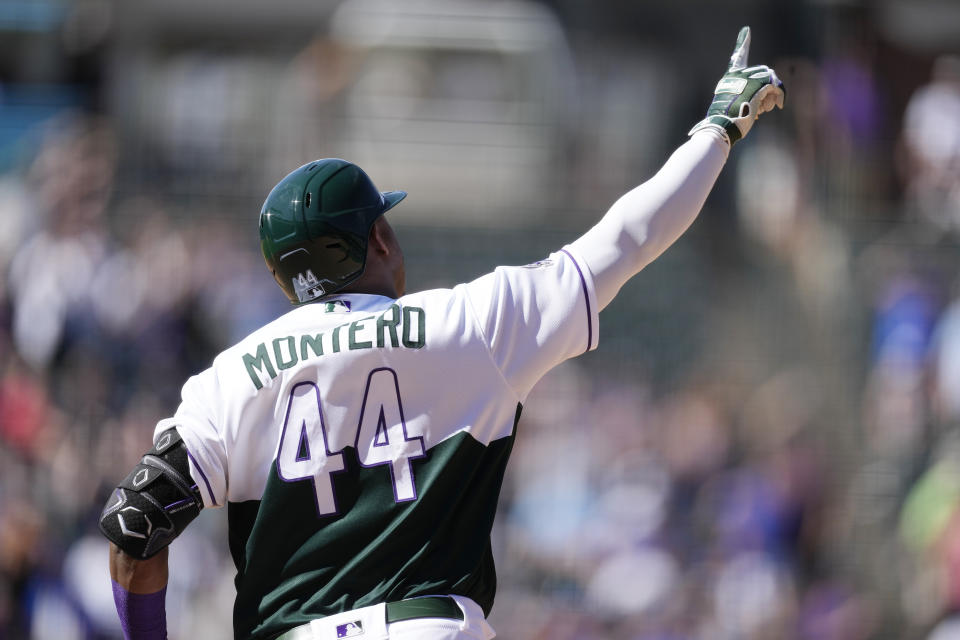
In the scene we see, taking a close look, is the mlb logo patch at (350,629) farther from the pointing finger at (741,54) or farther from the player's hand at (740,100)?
the pointing finger at (741,54)

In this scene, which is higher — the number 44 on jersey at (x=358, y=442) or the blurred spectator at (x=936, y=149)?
the number 44 on jersey at (x=358, y=442)

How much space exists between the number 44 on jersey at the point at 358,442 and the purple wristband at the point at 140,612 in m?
0.49

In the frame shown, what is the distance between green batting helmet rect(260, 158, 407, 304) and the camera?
3305mm

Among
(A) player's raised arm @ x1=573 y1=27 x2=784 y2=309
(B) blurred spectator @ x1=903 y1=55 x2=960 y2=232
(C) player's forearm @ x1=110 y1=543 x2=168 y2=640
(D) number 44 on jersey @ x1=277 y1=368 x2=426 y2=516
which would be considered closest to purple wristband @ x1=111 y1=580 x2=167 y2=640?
(C) player's forearm @ x1=110 y1=543 x2=168 y2=640

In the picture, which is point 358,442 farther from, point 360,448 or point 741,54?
point 741,54

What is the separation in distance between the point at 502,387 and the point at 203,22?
38.4 feet

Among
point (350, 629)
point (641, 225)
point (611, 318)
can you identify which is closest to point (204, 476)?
point (350, 629)

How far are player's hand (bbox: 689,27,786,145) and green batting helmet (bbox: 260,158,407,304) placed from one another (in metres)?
0.95

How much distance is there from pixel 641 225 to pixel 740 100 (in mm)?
571

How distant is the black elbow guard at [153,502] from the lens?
310cm

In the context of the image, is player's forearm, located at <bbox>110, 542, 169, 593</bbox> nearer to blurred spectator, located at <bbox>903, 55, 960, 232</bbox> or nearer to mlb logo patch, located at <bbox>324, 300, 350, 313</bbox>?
mlb logo patch, located at <bbox>324, 300, 350, 313</bbox>

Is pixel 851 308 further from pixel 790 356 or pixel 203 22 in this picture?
pixel 203 22

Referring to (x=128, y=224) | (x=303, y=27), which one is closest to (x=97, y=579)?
(x=128, y=224)

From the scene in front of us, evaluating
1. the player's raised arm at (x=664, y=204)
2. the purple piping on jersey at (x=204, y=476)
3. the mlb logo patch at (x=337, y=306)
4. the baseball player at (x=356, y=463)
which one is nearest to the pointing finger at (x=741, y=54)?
the player's raised arm at (x=664, y=204)
